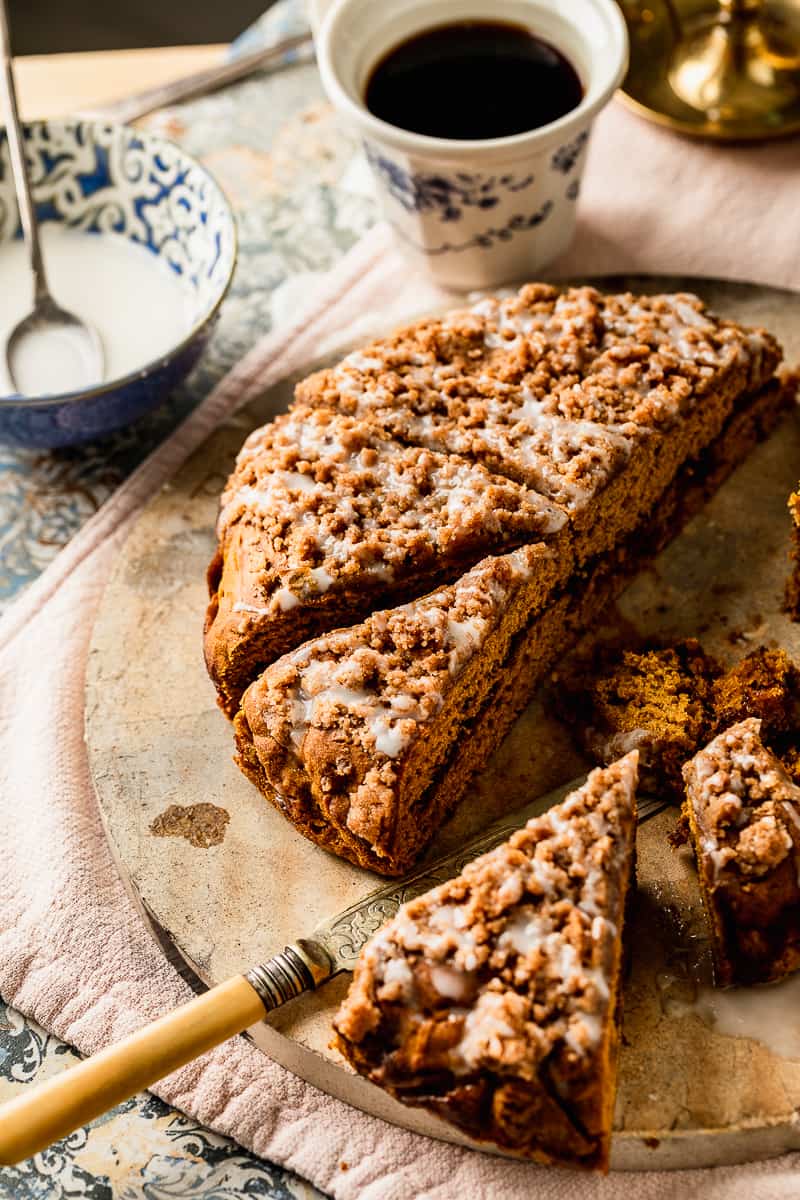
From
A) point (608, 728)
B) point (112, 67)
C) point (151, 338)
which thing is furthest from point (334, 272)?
point (608, 728)

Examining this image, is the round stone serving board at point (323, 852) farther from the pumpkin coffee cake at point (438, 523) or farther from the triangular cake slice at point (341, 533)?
the triangular cake slice at point (341, 533)

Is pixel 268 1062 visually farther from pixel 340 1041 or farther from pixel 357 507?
pixel 357 507

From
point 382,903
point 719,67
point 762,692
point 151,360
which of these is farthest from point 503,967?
point 719,67

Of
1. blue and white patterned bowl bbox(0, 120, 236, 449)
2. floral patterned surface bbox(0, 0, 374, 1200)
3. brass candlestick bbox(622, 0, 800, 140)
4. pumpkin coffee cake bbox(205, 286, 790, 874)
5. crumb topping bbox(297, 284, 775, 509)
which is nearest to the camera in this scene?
floral patterned surface bbox(0, 0, 374, 1200)

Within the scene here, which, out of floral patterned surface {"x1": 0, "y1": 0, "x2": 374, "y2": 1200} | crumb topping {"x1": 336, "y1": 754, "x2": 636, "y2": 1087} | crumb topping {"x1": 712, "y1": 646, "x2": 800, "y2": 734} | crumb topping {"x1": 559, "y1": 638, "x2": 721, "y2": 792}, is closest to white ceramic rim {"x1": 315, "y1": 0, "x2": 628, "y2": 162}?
floral patterned surface {"x1": 0, "y1": 0, "x2": 374, "y2": 1200}

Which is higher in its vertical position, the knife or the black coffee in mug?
the black coffee in mug

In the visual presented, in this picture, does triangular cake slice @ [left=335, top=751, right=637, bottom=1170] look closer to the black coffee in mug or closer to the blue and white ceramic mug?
the blue and white ceramic mug

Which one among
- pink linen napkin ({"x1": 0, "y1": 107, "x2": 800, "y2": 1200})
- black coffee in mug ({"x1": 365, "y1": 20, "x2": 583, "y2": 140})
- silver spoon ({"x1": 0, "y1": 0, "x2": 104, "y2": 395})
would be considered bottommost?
pink linen napkin ({"x1": 0, "y1": 107, "x2": 800, "y2": 1200})
